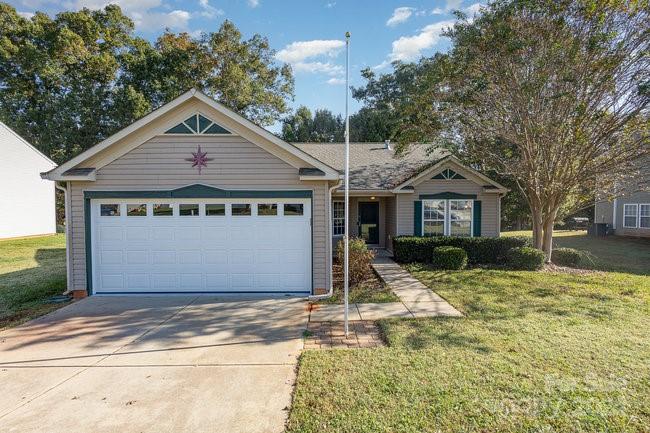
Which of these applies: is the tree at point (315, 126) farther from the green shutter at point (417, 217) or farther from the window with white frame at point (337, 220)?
the green shutter at point (417, 217)

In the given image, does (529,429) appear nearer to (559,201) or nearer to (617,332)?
(617,332)

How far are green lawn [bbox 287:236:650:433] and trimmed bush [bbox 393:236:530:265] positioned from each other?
5.45m

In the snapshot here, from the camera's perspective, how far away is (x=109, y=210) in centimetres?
868

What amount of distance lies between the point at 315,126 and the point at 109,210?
30.8m

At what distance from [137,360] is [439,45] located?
12763 mm

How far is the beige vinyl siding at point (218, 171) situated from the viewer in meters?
8.62

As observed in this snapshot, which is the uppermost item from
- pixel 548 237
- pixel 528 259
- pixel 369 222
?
pixel 369 222

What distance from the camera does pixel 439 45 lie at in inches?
482

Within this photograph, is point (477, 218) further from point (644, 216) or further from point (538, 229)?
point (644, 216)

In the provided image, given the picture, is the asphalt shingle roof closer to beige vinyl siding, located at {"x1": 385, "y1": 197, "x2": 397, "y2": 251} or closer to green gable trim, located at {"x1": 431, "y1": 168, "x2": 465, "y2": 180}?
green gable trim, located at {"x1": 431, "y1": 168, "x2": 465, "y2": 180}

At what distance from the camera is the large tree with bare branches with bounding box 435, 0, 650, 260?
32.2 feet

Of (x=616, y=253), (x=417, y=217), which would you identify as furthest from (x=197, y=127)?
(x=616, y=253)

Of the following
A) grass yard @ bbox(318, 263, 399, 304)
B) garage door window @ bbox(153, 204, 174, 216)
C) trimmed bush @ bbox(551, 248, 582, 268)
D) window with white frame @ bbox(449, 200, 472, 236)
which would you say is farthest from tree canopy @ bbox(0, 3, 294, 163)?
trimmed bush @ bbox(551, 248, 582, 268)

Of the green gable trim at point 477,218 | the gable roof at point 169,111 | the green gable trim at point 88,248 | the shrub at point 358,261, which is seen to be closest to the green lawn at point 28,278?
the green gable trim at point 88,248
